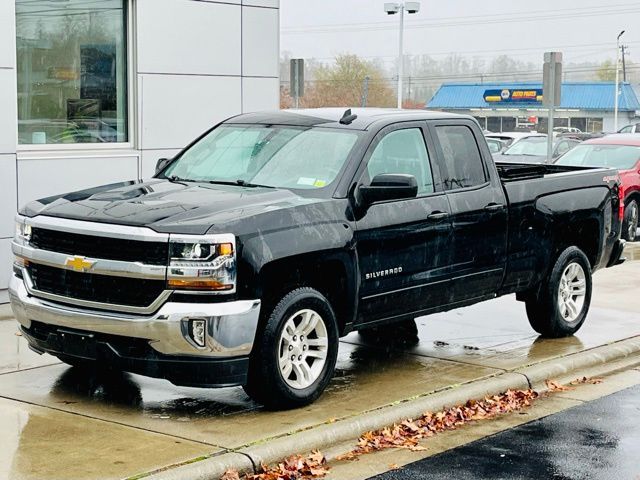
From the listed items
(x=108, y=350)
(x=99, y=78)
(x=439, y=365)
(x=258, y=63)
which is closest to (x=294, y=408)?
(x=108, y=350)

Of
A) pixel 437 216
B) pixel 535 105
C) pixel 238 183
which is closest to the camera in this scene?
pixel 238 183

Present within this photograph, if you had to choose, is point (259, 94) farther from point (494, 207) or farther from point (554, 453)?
point (554, 453)

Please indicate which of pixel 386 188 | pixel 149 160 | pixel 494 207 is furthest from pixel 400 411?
pixel 149 160

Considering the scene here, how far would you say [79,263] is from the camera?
7.54 metres

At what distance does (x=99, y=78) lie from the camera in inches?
526

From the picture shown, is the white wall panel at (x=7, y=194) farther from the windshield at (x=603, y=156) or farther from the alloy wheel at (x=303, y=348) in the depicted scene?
the windshield at (x=603, y=156)

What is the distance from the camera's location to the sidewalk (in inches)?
260

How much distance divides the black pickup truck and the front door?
0.01 metres

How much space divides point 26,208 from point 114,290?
1261 millimetres

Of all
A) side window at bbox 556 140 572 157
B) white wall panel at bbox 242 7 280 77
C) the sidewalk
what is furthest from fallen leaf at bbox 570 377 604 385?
side window at bbox 556 140 572 157

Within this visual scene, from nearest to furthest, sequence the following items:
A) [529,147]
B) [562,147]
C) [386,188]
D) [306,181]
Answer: [386,188]
[306,181]
[529,147]
[562,147]

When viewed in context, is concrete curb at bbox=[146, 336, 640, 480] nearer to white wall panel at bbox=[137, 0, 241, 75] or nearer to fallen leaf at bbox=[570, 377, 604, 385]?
fallen leaf at bbox=[570, 377, 604, 385]

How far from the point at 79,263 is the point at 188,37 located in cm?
668

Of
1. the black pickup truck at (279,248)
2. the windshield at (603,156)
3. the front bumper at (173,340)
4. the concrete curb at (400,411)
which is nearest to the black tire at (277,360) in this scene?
the black pickup truck at (279,248)
